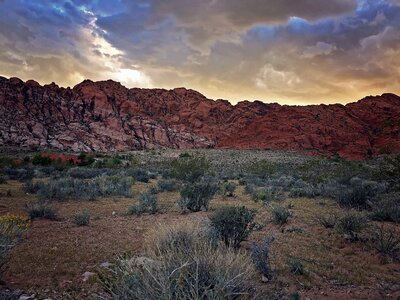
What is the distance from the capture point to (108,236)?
9.14 m

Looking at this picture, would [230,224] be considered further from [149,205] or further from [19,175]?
[19,175]

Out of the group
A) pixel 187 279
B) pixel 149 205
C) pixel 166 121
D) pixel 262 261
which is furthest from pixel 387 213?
pixel 166 121

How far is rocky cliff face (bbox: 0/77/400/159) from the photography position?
244 feet

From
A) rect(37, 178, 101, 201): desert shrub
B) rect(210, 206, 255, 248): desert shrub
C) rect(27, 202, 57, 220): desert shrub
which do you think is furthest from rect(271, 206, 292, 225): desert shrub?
rect(37, 178, 101, 201): desert shrub

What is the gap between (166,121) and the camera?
319ft

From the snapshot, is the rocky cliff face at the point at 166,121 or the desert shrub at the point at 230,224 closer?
the desert shrub at the point at 230,224

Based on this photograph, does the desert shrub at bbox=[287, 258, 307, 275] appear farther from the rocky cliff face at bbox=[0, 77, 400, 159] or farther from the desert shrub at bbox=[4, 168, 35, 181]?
the rocky cliff face at bbox=[0, 77, 400, 159]

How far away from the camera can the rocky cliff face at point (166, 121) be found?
7438 centimetres

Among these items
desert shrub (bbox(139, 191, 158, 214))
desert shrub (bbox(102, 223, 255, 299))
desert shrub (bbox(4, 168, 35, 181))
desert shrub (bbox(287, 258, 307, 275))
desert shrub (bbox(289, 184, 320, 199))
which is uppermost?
desert shrub (bbox(102, 223, 255, 299))

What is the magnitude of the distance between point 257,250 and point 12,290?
14.4 feet

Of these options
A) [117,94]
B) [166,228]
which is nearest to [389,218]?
[166,228]

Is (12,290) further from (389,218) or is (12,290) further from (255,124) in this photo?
(255,124)

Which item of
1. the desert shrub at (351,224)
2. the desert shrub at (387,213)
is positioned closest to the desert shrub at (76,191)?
the desert shrub at (351,224)

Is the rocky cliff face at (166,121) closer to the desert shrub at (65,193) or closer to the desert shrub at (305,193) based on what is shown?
the desert shrub at (65,193)
